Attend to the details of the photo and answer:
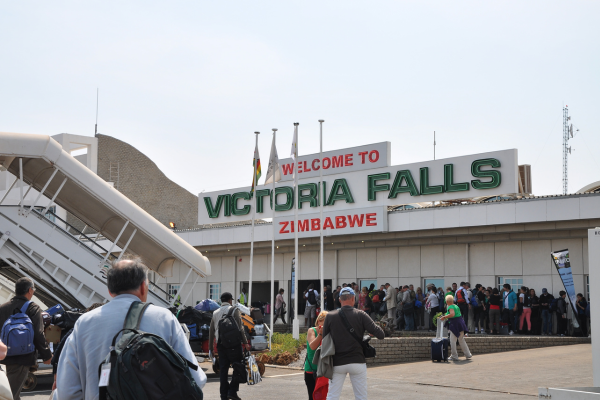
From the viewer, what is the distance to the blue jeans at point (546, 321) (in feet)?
68.7

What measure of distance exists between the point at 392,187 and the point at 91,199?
44.8ft

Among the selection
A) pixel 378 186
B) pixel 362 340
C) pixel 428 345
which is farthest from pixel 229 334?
pixel 378 186

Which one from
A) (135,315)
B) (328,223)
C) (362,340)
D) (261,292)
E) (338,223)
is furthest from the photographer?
(261,292)

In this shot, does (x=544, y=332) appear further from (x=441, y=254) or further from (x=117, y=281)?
(x=117, y=281)

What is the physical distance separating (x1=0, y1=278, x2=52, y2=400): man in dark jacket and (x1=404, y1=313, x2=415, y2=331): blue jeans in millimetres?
17606

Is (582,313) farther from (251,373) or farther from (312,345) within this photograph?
(312,345)

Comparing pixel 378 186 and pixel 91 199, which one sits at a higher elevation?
pixel 378 186

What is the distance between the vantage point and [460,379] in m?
12.9

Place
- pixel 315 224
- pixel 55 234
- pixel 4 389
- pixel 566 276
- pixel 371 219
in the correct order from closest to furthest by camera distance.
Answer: pixel 4 389, pixel 55 234, pixel 566 276, pixel 371 219, pixel 315 224

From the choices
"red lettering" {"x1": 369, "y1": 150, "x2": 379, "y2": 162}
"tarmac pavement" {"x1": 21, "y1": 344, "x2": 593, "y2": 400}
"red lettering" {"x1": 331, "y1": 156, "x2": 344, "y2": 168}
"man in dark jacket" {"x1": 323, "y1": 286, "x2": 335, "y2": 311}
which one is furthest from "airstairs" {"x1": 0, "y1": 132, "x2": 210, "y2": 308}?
"red lettering" {"x1": 331, "y1": 156, "x2": 344, "y2": 168}

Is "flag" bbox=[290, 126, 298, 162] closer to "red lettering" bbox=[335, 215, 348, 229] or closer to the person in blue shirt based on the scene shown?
"red lettering" bbox=[335, 215, 348, 229]

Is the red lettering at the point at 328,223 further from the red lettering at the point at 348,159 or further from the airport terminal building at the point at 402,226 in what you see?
the red lettering at the point at 348,159

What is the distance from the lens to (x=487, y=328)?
23047mm

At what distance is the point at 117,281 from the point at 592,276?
6.46 metres
